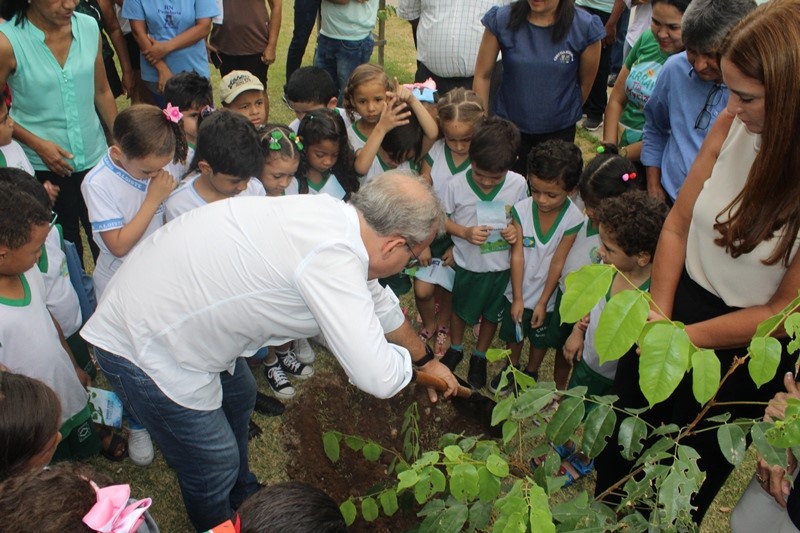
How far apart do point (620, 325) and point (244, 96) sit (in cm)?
318

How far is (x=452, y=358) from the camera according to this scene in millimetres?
3762

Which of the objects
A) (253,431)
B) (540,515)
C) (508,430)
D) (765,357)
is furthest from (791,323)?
(253,431)

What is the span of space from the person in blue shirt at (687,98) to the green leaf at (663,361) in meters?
1.88

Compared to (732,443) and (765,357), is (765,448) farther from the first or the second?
(765,357)

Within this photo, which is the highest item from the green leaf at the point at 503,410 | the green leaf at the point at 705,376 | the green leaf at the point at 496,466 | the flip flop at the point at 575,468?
the green leaf at the point at 705,376

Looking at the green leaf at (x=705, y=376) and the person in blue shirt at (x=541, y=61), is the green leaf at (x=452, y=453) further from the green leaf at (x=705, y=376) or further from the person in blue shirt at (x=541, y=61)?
the person in blue shirt at (x=541, y=61)

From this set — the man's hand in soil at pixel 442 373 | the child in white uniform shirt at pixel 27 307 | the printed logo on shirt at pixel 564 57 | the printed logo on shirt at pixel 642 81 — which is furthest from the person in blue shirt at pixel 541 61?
the child in white uniform shirt at pixel 27 307

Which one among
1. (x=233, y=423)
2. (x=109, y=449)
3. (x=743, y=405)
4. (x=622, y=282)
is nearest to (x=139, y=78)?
(x=109, y=449)

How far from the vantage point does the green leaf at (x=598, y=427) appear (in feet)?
5.35

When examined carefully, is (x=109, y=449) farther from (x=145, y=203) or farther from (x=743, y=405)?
(x=743, y=405)

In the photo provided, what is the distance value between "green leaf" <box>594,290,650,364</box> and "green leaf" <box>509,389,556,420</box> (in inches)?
14.1

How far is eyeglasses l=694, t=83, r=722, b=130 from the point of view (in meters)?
2.95

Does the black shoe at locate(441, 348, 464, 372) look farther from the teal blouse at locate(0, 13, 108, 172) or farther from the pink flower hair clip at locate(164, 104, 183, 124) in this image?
the teal blouse at locate(0, 13, 108, 172)

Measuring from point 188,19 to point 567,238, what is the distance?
284 centimetres
